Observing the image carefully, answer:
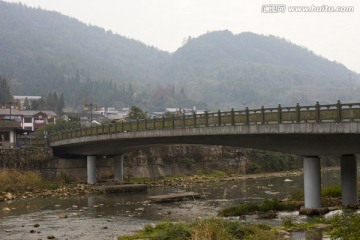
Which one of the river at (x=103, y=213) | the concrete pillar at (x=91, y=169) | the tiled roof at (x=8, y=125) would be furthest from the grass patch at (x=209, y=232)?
the tiled roof at (x=8, y=125)

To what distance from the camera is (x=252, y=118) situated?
134 ft

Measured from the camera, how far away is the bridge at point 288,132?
33188mm

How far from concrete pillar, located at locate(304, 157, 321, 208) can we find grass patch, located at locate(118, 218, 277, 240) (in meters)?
10.1

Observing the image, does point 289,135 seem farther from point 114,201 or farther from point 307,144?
point 114,201

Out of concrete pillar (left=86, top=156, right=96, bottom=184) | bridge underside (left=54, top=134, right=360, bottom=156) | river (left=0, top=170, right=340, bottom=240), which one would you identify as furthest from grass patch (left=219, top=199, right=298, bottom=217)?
concrete pillar (left=86, top=156, right=96, bottom=184)

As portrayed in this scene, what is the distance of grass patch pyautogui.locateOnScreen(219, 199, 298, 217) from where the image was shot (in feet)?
124

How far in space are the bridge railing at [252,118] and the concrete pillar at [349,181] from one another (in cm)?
403

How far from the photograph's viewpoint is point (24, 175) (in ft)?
221

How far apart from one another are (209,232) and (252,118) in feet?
70.2

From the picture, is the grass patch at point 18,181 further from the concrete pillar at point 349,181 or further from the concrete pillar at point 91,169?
the concrete pillar at point 349,181

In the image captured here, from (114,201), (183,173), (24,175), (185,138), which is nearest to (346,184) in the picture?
(185,138)

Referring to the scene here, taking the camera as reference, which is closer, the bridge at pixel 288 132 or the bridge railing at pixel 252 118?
the bridge railing at pixel 252 118

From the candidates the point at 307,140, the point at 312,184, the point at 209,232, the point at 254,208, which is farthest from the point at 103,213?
the point at 209,232

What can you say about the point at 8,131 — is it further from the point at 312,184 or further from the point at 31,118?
the point at 31,118
